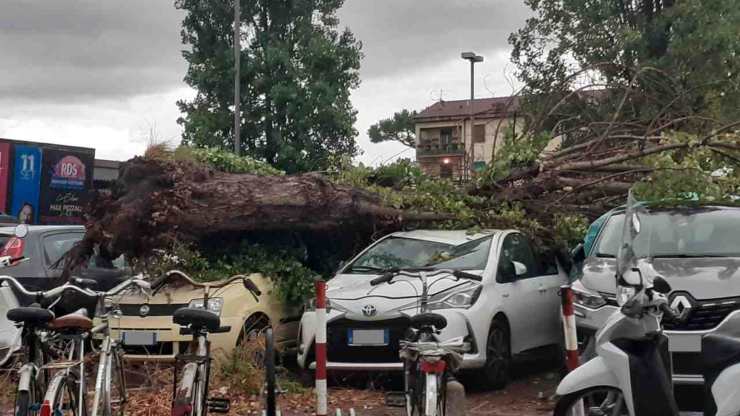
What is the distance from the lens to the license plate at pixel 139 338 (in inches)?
312

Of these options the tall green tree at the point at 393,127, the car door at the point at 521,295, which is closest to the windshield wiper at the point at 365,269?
the car door at the point at 521,295

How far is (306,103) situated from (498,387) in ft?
57.1

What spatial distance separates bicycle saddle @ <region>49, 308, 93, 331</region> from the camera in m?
5.78

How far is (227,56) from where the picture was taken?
25.5 metres

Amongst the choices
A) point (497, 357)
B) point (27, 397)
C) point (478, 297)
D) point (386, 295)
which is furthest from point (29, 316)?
point (497, 357)

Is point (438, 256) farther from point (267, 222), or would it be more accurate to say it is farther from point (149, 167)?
point (149, 167)

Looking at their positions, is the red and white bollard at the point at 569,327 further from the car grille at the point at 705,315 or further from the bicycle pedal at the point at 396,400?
the bicycle pedal at the point at 396,400

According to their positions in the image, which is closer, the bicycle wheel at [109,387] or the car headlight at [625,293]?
the car headlight at [625,293]

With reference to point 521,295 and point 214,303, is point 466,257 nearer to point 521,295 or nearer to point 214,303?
point 521,295

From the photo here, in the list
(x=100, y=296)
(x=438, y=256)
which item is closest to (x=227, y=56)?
(x=438, y=256)

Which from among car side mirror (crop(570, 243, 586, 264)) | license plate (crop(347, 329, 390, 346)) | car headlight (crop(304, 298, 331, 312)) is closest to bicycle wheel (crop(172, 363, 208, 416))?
license plate (crop(347, 329, 390, 346))

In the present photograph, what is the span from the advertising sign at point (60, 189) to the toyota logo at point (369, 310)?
58.9 ft

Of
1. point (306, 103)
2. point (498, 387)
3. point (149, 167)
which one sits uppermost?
point (306, 103)

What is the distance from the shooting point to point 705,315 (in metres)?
7.10
